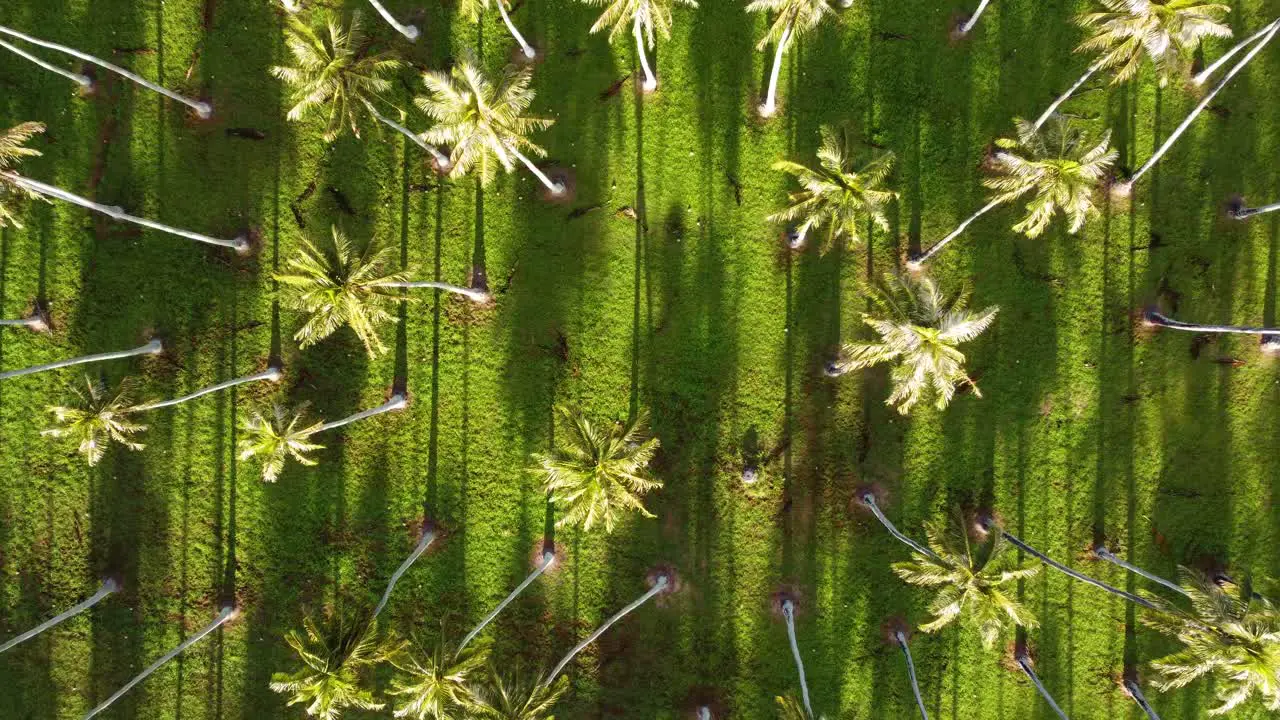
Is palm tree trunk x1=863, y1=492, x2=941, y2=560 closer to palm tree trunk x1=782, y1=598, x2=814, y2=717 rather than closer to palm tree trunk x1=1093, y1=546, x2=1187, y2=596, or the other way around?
palm tree trunk x1=782, y1=598, x2=814, y2=717

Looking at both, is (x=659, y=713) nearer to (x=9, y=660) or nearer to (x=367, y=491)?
(x=367, y=491)

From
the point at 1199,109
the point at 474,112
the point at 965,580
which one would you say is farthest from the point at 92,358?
the point at 1199,109

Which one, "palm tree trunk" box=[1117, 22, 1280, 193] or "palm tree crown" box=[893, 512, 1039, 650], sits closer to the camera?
"palm tree crown" box=[893, 512, 1039, 650]

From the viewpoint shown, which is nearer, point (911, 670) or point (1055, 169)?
point (1055, 169)

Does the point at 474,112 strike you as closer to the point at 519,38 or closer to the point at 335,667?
the point at 519,38

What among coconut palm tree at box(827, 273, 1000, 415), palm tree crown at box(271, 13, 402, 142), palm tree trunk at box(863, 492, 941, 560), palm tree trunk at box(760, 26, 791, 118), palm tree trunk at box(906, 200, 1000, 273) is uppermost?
palm tree trunk at box(760, 26, 791, 118)

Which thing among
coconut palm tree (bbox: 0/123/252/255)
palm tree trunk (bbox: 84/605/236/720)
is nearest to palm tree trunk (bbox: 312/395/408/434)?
coconut palm tree (bbox: 0/123/252/255)

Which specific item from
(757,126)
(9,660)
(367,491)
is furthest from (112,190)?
(757,126)
